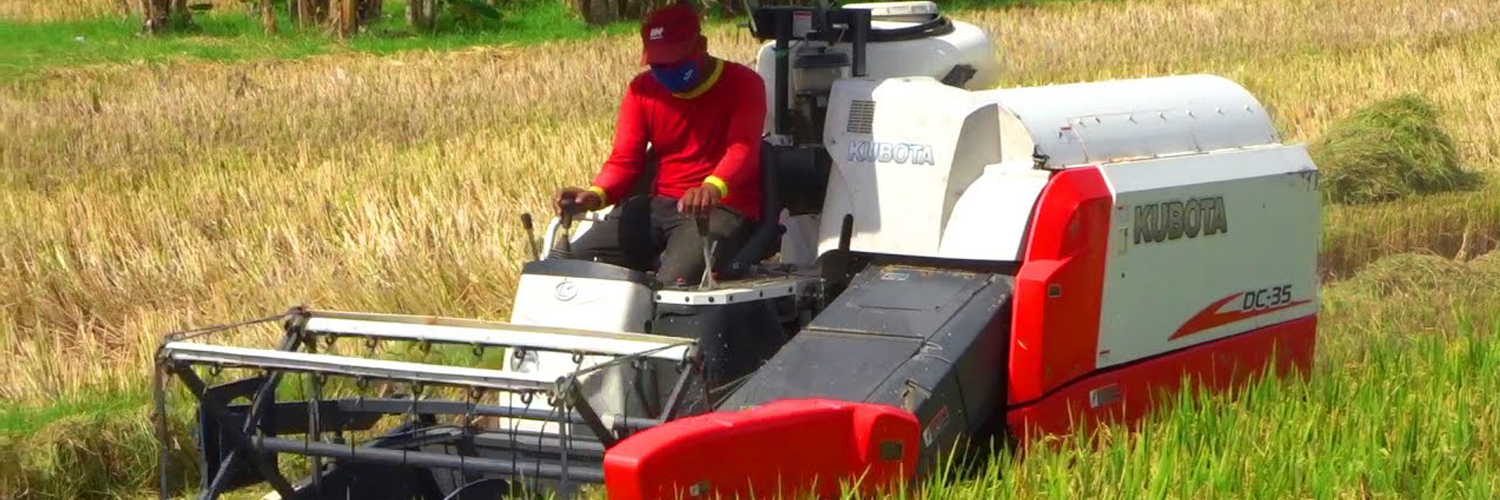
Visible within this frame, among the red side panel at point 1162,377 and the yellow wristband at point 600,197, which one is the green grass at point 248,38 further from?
the red side panel at point 1162,377

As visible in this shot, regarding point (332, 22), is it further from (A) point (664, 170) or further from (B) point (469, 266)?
(A) point (664, 170)

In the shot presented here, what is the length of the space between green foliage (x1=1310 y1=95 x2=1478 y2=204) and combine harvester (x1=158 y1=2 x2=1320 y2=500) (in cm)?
495

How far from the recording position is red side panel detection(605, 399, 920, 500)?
4.89m

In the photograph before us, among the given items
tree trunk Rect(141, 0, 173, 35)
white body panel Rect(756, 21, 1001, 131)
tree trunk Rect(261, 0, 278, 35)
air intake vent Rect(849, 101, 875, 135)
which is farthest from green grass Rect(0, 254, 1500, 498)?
tree trunk Rect(141, 0, 173, 35)

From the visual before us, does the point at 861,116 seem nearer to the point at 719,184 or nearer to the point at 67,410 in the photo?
the point at 719,184

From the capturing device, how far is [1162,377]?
650cm

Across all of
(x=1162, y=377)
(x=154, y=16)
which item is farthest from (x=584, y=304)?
(x=154, y=16)

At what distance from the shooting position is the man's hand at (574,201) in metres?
6.55

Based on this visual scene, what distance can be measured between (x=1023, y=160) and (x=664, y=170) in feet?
3.92

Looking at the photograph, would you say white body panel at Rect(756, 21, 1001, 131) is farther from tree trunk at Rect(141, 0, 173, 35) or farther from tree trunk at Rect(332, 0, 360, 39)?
tree trunk at Rect(141, 0, 173, 35)

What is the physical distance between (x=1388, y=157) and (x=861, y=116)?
6.32 m

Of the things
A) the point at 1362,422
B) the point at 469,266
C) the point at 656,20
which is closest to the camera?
the point at 1362,422

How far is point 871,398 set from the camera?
562cm

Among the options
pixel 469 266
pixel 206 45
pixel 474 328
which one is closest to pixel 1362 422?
pixel 474 328
